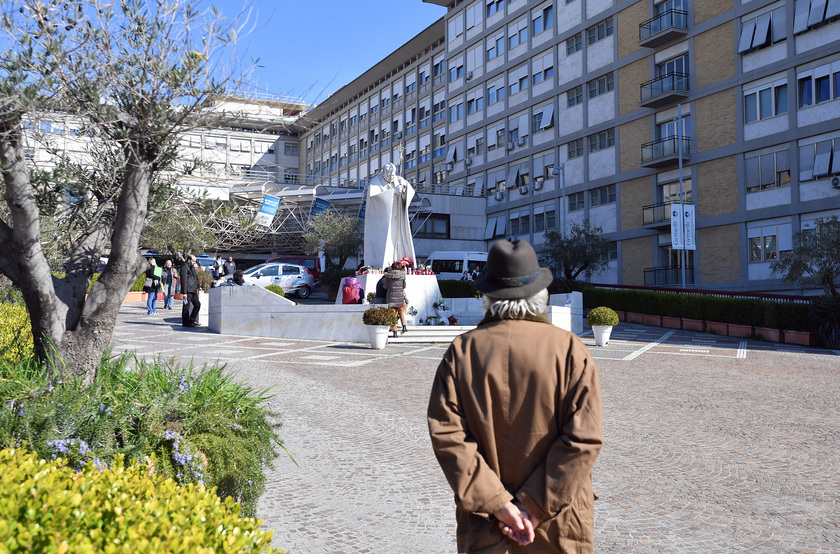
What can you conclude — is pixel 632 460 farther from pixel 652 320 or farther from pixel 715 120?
pixel 715 120

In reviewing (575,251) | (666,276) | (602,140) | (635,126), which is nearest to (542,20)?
(602,140)

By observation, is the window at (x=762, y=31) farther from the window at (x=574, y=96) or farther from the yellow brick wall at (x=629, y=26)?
the window at (x=574, y=96)

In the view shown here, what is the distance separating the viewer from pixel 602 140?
38.6 m

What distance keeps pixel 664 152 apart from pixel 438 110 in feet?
79.4

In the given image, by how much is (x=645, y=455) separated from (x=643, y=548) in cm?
234

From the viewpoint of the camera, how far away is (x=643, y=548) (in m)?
4.30

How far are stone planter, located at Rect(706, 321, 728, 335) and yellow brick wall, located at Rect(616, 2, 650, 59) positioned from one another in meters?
18.8

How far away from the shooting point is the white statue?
19.8 meters

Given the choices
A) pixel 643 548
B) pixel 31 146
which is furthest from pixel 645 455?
pixel 31 146

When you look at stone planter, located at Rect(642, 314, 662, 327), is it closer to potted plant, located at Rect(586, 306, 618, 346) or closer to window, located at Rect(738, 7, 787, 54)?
potted plant, located at Rect(586, 306, 618, 346)

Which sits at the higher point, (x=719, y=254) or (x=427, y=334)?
(x=719, y=254)

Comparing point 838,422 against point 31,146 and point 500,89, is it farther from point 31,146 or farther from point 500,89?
point 500,89

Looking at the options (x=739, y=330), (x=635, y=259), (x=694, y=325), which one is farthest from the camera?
(x=635, y=259)

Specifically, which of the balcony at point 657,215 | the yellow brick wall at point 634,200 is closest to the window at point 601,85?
the yellow brick wall at point 634,200
